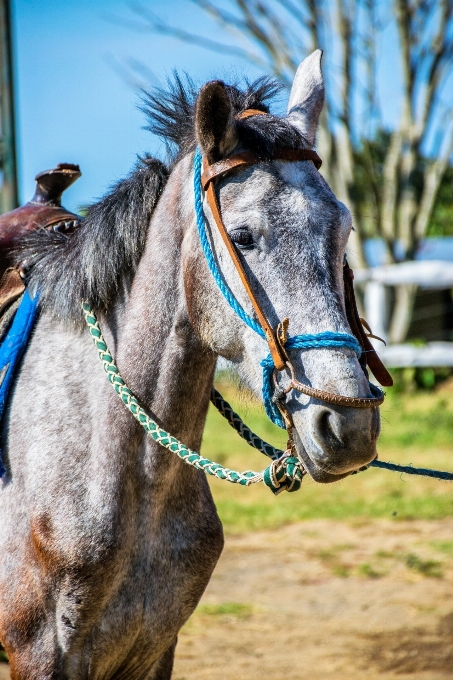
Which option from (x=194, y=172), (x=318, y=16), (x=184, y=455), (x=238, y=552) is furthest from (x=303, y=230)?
(x=318, y=16)

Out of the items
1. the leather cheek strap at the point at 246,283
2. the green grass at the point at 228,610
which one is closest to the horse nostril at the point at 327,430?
the leather cheek strap at the point at 246,283

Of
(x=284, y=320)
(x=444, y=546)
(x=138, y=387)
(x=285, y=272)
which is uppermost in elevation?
(x=285, y=272)

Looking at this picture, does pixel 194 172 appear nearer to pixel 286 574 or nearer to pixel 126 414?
pixel 126 414

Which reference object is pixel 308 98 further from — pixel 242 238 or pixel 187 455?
pixel 187 455

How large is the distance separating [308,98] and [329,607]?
3.69m

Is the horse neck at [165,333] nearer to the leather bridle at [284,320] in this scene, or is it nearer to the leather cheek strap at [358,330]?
the leather bridle at [284,320]

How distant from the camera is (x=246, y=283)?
79.8 inches

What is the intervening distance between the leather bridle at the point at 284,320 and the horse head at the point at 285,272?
0.02 metres

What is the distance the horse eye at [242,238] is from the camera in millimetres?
2064

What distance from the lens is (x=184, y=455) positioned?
2260 millimetres

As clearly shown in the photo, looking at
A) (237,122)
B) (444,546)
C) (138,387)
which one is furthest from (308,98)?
(444,546)

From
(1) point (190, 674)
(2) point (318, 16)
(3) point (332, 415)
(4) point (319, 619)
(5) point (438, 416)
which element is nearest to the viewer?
(3) point (332, 415)

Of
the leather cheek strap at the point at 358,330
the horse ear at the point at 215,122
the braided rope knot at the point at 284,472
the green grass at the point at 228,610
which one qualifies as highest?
the horse ear at the point at 215,122

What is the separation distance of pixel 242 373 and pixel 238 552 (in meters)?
4.36
